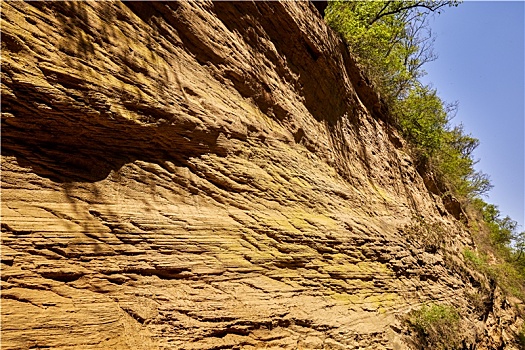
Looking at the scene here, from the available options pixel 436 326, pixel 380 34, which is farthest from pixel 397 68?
pixel 436 326

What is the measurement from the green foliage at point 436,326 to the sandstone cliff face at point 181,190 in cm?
42

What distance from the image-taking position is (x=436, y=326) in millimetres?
8164

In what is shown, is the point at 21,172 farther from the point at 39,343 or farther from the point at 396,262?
the point at 396,262

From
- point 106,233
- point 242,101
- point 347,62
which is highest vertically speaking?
point 347,62

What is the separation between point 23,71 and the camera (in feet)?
10.8

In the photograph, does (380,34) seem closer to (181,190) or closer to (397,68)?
(397,68)

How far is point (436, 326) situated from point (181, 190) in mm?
7257

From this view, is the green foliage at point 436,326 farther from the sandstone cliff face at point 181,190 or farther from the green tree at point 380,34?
the green tree at point 380,34

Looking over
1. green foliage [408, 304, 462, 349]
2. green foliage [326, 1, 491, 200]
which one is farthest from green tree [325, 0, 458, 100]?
green foliage [408, 304, 462, 349]

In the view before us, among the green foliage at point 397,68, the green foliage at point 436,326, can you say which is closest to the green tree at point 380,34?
the green foliage at point 397,68

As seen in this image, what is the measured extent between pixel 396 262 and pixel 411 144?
624 centimetres

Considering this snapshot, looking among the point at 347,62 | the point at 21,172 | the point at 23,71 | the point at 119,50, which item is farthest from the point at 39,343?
the point at 347,62

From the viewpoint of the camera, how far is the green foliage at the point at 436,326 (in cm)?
770

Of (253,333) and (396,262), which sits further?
(396,262)
